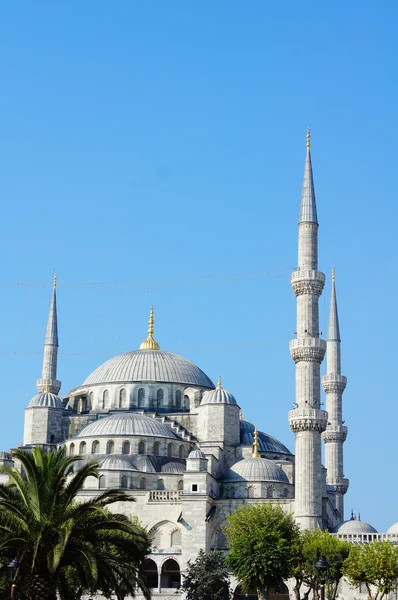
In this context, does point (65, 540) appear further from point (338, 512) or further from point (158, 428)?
point (338, 512)

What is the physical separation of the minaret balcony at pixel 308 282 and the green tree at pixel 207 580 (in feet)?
39.7

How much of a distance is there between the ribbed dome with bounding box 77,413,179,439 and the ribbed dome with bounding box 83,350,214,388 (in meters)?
4.56

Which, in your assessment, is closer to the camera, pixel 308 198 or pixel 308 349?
pixel 308 349

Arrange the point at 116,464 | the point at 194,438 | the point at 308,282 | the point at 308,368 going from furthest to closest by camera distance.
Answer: the point at 194,438
the point at 116,464
the point at 308,282
the point at 308,368

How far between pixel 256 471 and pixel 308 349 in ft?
21.5

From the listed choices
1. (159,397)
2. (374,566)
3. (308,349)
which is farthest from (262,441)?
(374,566)

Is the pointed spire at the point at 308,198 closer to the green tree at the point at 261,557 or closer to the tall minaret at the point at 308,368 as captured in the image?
the tall minaret at the point at 308,368

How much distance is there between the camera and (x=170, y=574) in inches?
1684

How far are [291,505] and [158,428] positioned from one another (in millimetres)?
8109

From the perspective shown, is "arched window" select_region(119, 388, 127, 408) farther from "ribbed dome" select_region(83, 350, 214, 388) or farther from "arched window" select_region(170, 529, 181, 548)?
"arched window" select_region(170, 529, 181, 548)

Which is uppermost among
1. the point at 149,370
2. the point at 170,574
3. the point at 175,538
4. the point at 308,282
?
the point at 308,282

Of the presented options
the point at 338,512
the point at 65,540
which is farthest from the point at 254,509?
the point at 65,540

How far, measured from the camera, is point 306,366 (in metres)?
43.1

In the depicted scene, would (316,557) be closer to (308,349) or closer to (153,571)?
(153,571)
